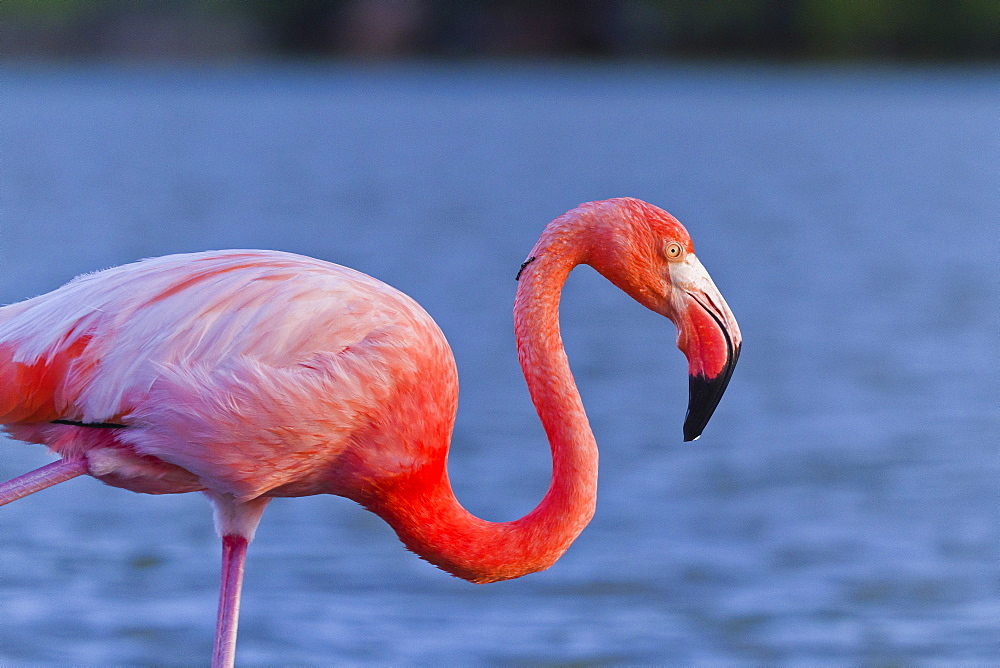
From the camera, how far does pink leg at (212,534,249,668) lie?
357cm

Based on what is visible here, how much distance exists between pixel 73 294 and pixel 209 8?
181 feet

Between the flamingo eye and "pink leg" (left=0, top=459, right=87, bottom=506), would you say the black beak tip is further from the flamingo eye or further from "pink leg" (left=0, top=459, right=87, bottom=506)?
"pink leg" (left=0, top=459, right=87, bottom=506)

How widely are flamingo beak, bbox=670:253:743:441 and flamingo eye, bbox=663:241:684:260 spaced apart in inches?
0.7

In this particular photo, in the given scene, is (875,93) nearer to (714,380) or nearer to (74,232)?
(74,232)

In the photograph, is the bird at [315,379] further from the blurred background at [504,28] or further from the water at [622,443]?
the blurred background at [504,28]

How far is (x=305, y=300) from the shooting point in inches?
132

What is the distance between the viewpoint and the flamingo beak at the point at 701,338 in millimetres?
3254

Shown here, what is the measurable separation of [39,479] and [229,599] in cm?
72

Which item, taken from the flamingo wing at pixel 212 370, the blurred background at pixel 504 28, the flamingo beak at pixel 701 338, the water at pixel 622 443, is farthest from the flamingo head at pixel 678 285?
the blurred background at pixel 504 28

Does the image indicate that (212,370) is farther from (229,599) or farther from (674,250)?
(674,250)

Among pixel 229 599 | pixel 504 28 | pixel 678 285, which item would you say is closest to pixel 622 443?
pixel 229 599

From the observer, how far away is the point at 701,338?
327 centimetres

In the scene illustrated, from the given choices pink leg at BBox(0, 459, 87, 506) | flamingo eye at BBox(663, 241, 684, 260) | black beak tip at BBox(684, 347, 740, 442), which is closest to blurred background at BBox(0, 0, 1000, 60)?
pink leg at BBox(0, 459, 87, 506)

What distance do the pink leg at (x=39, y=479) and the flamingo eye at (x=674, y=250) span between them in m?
1.47
